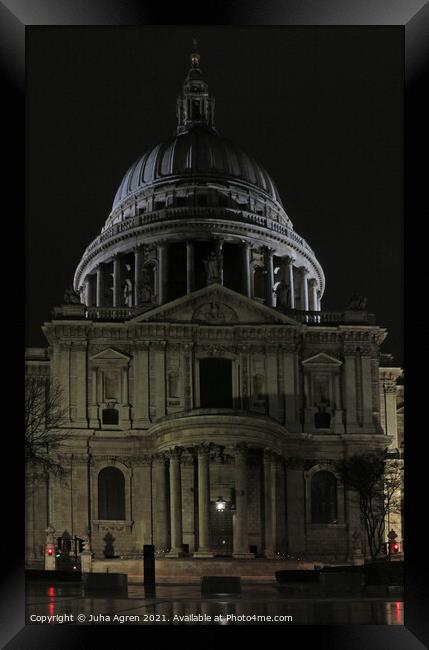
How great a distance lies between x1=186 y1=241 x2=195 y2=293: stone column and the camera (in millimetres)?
46287

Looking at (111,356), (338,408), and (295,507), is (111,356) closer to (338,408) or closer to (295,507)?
(338,408)

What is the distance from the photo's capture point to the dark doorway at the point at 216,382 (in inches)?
1393

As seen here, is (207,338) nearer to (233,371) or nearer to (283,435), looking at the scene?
(233,371)

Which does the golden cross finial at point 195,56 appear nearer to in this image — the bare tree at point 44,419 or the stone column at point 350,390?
the bare tree at point 44,419

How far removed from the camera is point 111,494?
36.5 meters

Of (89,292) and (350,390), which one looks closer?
(350,390)

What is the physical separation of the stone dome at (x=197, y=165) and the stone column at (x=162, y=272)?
2880mm

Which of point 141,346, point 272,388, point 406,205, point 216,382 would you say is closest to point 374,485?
point 272,388

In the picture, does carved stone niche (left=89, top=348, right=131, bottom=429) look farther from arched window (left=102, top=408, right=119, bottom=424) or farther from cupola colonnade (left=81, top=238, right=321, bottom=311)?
cupola colonnade (left=81, top=238, right=321, bottom=311)

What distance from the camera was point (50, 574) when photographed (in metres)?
26.6

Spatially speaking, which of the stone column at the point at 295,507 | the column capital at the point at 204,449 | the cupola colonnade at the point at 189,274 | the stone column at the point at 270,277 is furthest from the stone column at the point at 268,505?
the stone column at the point at 270,277

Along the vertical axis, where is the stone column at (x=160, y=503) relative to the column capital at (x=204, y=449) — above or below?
below

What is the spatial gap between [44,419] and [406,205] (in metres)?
16.8

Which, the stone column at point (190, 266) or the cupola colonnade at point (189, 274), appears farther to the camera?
the stone column at point (190, 266)
